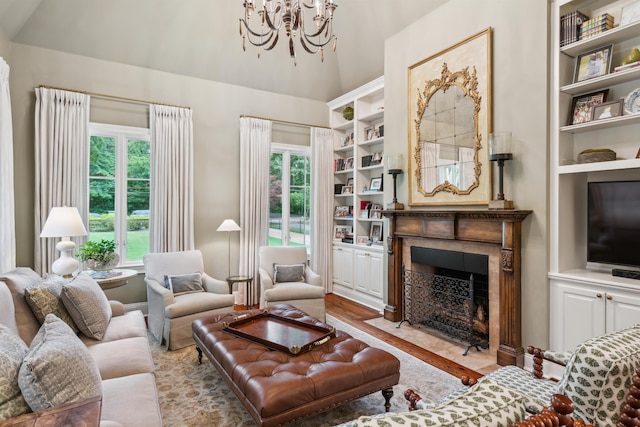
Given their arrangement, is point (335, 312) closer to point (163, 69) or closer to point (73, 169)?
point (73, 169)

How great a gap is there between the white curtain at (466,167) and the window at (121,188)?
13.2ft

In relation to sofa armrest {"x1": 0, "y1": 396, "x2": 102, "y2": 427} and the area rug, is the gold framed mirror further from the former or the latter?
sofa armrest {"x1": 0, "y1": 396, "x2": 102, "y2": 427}

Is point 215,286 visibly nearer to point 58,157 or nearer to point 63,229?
point 63,229

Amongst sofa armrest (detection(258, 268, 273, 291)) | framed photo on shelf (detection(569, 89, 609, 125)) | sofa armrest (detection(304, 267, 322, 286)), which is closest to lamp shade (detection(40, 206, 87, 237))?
sofa armrest (detection(258, 268, 273, 291))

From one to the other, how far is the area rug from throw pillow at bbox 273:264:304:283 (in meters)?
1.47

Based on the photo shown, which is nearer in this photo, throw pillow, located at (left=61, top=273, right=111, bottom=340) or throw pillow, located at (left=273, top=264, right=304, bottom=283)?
throw pillow, located at (left=61, top=273, right=111, bottom=340)

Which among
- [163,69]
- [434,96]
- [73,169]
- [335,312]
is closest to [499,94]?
[434,96]

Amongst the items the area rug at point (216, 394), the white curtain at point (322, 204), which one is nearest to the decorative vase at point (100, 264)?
the area rug at point (216, 394)

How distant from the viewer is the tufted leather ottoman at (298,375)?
1.88 meters

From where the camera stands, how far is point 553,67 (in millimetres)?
2875

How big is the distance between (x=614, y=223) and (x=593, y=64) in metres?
1.26

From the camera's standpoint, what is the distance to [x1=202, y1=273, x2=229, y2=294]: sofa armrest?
3979mm

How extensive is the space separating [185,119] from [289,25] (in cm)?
297

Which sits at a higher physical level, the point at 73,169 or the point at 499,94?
the point at 499,94
